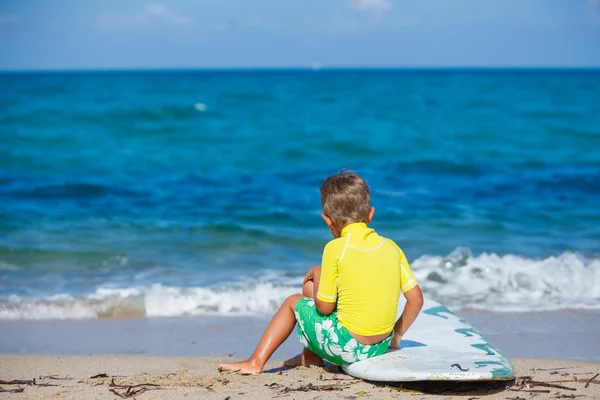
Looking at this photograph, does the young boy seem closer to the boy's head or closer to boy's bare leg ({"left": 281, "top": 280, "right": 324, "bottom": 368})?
the boy's head

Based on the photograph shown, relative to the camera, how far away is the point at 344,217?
3.03m

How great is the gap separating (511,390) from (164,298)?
116 inches

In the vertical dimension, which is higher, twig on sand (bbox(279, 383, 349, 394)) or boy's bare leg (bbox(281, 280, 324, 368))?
boy's bare leg (bbox(281, 280, 324, 368))

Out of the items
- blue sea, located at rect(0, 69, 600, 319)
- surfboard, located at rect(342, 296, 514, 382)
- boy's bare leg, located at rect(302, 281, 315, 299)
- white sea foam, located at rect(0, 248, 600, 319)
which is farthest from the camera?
blue sea, located at rect(0, 69, 600, 319)

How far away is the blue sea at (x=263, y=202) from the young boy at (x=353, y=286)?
79.3 inches

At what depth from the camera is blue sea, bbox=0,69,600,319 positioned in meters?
5.53

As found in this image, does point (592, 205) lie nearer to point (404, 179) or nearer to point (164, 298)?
point (404, 179)

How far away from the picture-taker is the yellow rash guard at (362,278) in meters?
2.98

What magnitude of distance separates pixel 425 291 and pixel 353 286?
264 centimetres

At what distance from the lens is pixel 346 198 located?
2990mm

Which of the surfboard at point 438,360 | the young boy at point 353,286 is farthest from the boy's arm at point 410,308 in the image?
the surfboard at point 438,360

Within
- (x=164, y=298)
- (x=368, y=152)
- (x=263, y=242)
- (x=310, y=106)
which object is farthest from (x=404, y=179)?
(x=310, y=106)

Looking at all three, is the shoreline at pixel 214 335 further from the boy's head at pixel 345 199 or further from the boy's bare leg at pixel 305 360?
the boy's head at pixel 345 199

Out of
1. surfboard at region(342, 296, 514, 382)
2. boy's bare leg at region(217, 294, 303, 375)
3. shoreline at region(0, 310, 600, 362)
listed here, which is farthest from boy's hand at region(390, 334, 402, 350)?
shoreline at region(0, 310, 600, 362)
